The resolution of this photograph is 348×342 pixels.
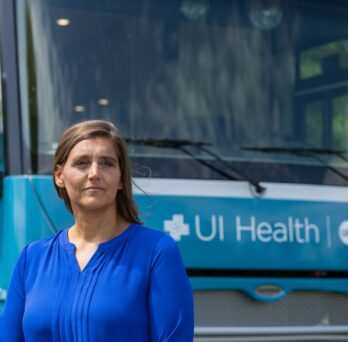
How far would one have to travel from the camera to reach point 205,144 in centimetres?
546

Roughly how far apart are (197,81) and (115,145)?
2.89 meters

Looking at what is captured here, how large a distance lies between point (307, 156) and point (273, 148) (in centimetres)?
21

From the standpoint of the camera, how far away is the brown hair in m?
2.71

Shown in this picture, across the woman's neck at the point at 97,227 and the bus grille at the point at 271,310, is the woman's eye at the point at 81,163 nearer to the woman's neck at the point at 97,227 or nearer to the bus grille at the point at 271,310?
the woman's neck at the point at 97,227

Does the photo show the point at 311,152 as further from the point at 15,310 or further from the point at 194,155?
the point at 15,310

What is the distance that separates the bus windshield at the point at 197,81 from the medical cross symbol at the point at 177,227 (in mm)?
273

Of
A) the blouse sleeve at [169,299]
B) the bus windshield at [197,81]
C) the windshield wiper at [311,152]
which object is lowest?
the blouse sleeve at [169,299]

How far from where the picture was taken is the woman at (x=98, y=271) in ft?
8.28

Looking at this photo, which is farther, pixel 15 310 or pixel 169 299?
pixel 15 310

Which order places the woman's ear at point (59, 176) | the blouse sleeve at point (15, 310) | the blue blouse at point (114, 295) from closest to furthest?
the blue blouse at point (114, 295) → the blouse sleeve at point (15, 310) → the woman's ear at point (59, 176)

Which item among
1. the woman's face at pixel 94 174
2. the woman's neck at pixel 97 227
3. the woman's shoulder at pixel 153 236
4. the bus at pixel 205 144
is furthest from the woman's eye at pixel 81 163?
the bus at pixel 205 144

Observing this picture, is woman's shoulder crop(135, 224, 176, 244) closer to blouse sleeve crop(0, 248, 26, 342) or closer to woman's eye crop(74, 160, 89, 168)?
woman's eye crop(74, 160, 89, 168)

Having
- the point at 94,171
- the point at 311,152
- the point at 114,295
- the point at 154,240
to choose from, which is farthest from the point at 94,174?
the point at 311,152

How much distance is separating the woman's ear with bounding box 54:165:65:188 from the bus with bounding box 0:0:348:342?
2.17 meters
